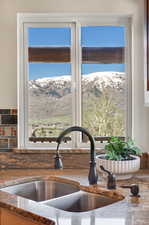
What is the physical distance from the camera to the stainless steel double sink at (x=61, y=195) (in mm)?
1645

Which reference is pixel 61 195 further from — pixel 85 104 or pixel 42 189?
pixel 85 104

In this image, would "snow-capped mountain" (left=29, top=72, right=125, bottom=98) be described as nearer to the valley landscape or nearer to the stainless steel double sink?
the valley landscape

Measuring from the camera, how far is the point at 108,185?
1726mm

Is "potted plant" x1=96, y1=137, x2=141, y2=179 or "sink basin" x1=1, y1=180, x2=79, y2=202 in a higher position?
"potted plant" x1=96, y1=137, x2=141, y2=179

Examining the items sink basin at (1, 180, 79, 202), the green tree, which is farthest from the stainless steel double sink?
the green tree

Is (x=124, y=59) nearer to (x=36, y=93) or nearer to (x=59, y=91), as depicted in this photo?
(x=59, y=91)

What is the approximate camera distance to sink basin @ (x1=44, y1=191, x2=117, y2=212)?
1634 mm

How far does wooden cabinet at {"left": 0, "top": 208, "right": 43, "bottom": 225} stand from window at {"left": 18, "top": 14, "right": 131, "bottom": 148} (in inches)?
38.4

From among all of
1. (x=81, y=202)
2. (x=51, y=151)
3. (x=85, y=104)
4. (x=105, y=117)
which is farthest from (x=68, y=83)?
(x=81, y=202)

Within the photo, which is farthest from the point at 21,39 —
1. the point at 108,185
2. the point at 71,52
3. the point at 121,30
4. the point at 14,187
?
the point at 108,185

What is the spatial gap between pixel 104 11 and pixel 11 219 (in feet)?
5.48

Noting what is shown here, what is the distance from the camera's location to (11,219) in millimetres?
1461

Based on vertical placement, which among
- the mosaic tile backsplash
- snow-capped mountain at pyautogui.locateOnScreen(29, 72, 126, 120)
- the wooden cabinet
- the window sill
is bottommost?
the wooden cabinet

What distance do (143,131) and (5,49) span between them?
126 cm
